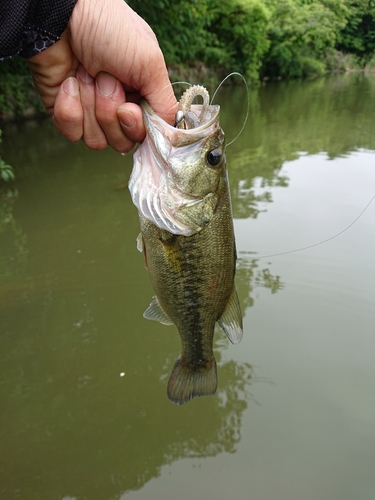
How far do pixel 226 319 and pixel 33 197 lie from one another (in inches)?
194

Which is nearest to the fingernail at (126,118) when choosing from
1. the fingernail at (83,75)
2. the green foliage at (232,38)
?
the fingernail at (83,75)

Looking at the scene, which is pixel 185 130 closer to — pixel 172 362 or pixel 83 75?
pixel 83 75

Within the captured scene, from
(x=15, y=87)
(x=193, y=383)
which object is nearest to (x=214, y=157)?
(x=193, y=383)

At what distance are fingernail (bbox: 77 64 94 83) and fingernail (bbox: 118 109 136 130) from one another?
0.21 metres

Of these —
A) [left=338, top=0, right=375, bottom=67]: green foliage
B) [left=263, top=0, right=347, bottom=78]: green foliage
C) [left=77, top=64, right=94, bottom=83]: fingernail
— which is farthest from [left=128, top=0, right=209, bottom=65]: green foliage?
[left=338, top=0, right=375, bottom=67]: green foliage

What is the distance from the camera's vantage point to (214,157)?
1.62 m

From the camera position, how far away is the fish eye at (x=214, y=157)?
5.31ft

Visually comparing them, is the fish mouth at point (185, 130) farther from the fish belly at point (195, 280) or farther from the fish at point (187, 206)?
the fish belly at point (195, 280)

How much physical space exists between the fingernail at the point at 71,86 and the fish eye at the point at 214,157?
612mm

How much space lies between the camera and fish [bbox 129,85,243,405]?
63.2 inches

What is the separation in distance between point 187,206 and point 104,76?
2.01ft

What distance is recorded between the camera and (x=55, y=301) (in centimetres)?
391

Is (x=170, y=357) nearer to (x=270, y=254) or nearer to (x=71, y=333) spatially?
(x=71, y=333)

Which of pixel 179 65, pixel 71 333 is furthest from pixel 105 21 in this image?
pixel 179 65
